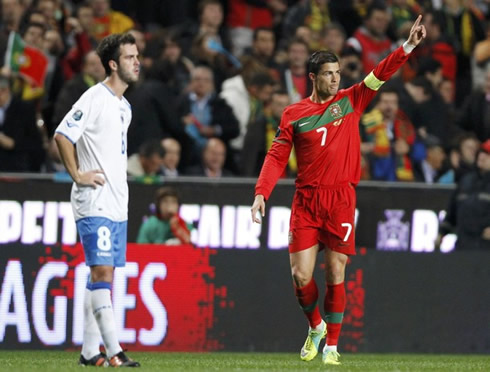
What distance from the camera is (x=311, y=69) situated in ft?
33.0

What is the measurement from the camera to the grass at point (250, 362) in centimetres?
947

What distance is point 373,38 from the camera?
1802cm

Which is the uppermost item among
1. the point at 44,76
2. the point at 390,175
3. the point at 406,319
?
the point at 44,76

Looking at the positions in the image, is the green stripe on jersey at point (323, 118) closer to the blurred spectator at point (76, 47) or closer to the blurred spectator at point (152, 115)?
the blurred spectator at point (152, 115)

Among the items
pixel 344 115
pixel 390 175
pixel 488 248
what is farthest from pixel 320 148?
pixel 390 175

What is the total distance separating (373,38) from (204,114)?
130 inches

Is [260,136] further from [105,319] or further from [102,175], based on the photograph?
[105,319]

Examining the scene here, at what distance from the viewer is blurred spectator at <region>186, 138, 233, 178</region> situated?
15320 mm

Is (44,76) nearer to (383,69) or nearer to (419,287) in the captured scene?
(419,287)

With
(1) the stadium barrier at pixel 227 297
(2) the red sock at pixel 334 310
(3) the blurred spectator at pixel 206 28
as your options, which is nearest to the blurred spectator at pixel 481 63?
(3) the blurred spectator at pixel 206 28

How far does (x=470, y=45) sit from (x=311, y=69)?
32.3 feet

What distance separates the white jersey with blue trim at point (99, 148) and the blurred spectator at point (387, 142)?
23.9ft

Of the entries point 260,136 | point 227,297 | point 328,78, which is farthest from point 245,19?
point 328,78

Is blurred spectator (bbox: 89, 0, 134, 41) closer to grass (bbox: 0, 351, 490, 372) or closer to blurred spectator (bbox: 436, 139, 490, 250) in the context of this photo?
blurred spectator (bbox: 436, 139, 490, 250)
